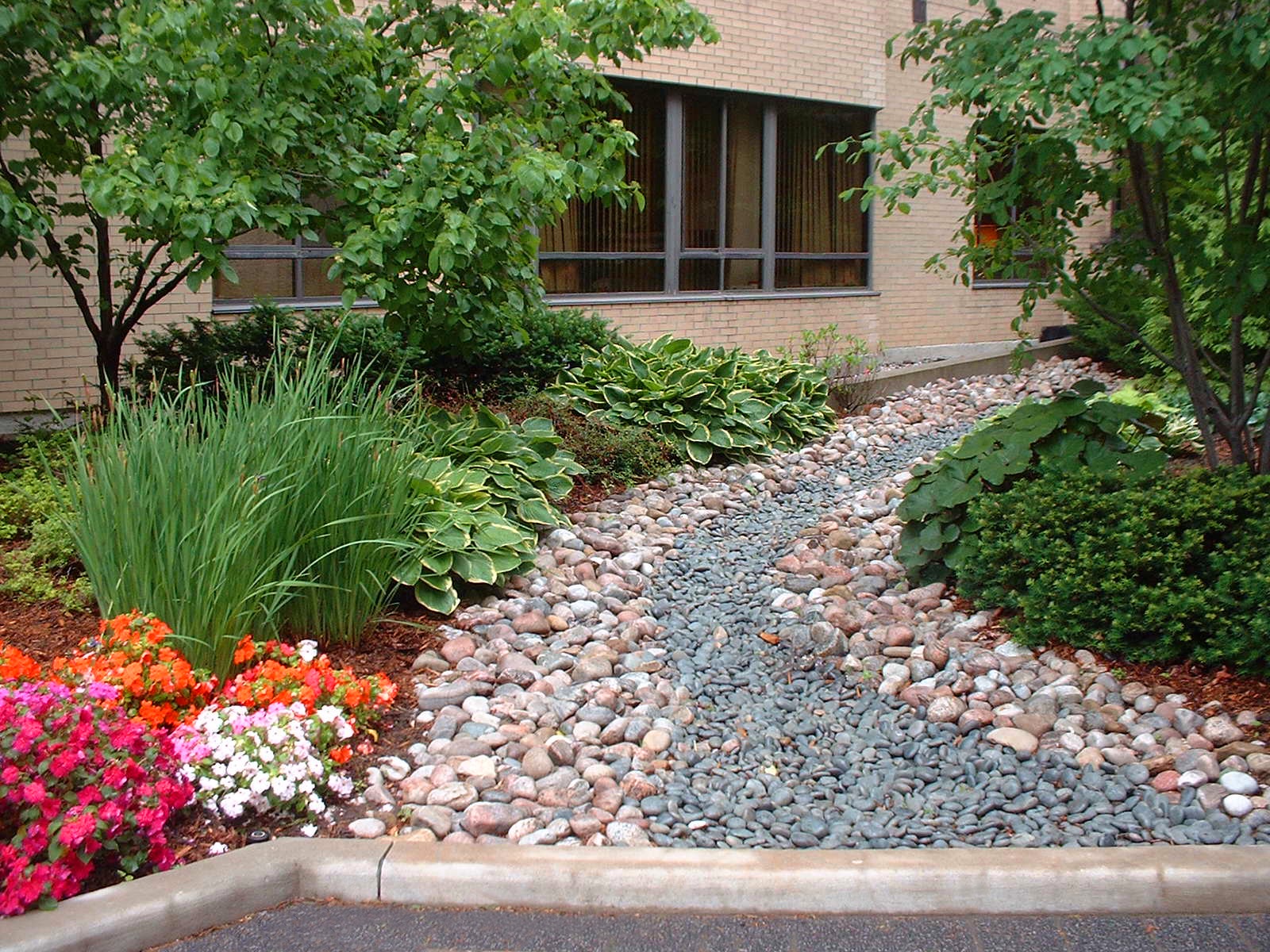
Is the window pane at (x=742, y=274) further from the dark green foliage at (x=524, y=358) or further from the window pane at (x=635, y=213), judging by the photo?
the dark green foliage at (x=524, y=358)

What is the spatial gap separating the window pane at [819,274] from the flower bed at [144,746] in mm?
10252

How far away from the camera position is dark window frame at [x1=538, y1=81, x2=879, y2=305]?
12016 millimetres

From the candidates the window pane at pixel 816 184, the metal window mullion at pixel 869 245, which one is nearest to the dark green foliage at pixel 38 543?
the window pane at pixel 816 184

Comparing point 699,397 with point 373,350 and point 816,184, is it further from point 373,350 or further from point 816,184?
point 816,184

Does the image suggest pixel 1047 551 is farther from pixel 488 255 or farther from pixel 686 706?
pixel 488 255

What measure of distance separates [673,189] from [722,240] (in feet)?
3.04

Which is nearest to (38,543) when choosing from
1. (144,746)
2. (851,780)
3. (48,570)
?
(48,570)

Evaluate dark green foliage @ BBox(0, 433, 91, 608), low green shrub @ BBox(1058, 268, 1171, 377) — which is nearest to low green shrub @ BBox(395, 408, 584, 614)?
dark green foliage @ BBox(0, 433, 91, 608)

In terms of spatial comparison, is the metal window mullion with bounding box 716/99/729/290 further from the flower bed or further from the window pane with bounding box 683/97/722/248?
the flower bed

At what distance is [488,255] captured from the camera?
607 cm

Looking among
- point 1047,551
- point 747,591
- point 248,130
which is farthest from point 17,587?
point 1047,551

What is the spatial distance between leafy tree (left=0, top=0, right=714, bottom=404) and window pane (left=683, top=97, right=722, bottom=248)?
5.87m

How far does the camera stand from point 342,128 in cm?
621

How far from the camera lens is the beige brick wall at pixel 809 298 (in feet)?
29.1
